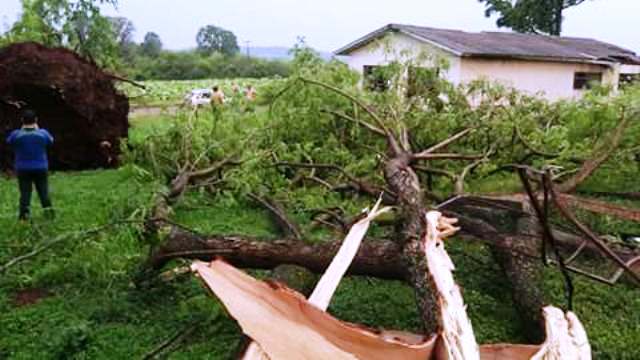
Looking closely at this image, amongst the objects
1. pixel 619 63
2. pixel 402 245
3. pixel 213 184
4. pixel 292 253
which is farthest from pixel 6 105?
pixel 619 63

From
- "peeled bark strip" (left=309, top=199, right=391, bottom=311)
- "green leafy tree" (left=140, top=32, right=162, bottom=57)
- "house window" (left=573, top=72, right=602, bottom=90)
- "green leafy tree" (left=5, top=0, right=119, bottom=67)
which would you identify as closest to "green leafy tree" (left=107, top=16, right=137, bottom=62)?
"green leafy tree" (left=5, top=0, right=119, bottom=67)

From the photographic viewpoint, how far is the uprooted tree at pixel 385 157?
427cm

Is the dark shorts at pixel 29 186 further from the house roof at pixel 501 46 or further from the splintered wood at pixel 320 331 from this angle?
the house roof at pixel 501 46

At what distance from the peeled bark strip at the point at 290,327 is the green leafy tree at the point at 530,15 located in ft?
80.5

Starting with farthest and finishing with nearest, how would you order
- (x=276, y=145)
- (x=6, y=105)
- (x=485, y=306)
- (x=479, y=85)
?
(x=6, y=105) → (x=479, y=85) → (x=276, y=145) → (x=485, y=306)

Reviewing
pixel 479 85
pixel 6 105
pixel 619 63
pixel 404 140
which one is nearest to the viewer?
pixel 404 140

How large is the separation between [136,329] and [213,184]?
9.09 feet

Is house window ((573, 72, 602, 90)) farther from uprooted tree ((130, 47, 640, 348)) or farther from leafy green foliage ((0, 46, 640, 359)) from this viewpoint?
uprooted tree ((130, 47, 640, 348))

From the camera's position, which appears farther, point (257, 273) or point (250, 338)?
point (257, 273)

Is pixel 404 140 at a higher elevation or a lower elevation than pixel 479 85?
lower

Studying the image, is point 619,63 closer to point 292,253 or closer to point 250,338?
point 292,253

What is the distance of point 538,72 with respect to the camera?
17109 mm

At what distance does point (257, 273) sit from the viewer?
5.06 meters

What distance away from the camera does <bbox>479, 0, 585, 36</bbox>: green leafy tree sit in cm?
2494
